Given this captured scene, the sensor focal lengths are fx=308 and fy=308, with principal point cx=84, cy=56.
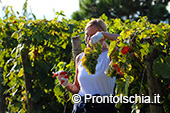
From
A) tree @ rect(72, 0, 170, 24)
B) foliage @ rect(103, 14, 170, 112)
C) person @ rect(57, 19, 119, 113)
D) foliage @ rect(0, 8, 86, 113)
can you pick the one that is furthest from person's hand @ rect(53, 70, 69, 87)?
tree @ rect(72, 0, 170, 24)

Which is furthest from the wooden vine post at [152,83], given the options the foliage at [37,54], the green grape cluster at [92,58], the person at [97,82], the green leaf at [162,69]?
the foliage at [37,54]

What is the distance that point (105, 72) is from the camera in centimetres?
202

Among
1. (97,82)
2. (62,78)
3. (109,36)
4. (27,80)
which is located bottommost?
(97,82)

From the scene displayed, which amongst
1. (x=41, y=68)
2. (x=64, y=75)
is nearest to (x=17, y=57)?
(x=41, y=68)

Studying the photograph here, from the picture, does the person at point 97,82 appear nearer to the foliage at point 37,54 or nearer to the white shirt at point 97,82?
the white shirt at point 97,82

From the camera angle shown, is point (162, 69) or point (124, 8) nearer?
point (162, 69)

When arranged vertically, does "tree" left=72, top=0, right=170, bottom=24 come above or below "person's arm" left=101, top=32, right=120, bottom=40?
above

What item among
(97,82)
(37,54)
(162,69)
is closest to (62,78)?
(97,82)

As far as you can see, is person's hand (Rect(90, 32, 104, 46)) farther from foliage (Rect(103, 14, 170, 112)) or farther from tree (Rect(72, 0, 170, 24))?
tree (Rect(72, 0, 170, 24))

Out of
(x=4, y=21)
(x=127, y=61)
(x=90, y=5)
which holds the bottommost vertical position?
(x=127, y=61)

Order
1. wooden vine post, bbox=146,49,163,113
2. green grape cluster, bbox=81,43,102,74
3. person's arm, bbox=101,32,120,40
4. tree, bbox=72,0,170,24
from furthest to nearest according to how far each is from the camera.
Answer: tree, bbox=72,0,170,24 → wooden vine post, bbox=146,49,163,113 → person's arm, bbox=101,32,120,40 → green grape cluster, bbox=81,43,102,74

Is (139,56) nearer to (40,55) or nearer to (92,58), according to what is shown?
(92,58)

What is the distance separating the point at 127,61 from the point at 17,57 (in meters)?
2.03

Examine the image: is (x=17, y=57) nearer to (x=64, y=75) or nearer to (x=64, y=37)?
Result: (x=64, y=37)
